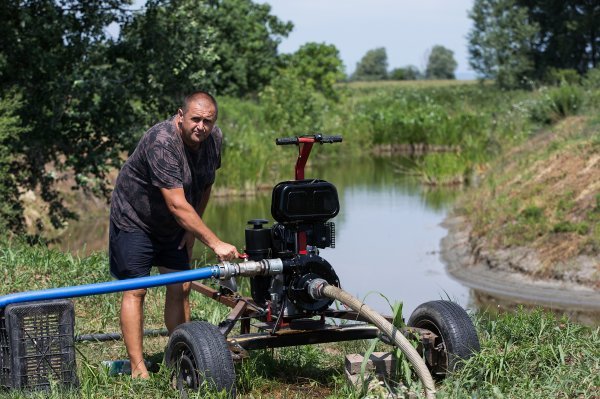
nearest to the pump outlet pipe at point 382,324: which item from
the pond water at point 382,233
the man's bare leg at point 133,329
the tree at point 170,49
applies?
the man's bare leg at point 133,329

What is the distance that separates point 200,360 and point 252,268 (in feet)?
2.00

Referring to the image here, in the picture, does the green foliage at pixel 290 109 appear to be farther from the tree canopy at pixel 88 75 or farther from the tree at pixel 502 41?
the tree at pixel 502 41

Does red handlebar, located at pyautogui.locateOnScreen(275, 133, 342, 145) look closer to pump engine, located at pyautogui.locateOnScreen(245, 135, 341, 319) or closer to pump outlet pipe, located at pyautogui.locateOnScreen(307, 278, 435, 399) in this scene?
pump engine, located at pyautogui.locateOnScreen(245, 135, 341, 319)

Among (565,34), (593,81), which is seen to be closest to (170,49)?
(593,81)

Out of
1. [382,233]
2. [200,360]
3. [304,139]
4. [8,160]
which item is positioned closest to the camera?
[200,360]

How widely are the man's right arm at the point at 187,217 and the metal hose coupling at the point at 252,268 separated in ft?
0.19

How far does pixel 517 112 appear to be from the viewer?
3094cm

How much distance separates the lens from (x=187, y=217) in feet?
19.1

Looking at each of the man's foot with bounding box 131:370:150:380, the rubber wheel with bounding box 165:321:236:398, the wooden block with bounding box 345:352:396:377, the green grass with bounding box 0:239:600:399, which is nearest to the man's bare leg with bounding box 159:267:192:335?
the green grass with bounding box 0:239:600:399

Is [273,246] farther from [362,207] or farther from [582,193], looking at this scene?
[362,207]

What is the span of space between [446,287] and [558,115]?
445 inches

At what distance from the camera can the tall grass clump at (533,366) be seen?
5344 mm

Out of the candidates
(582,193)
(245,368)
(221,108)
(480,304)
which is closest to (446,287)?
(480,304)

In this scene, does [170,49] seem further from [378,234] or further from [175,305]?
[175,305]
